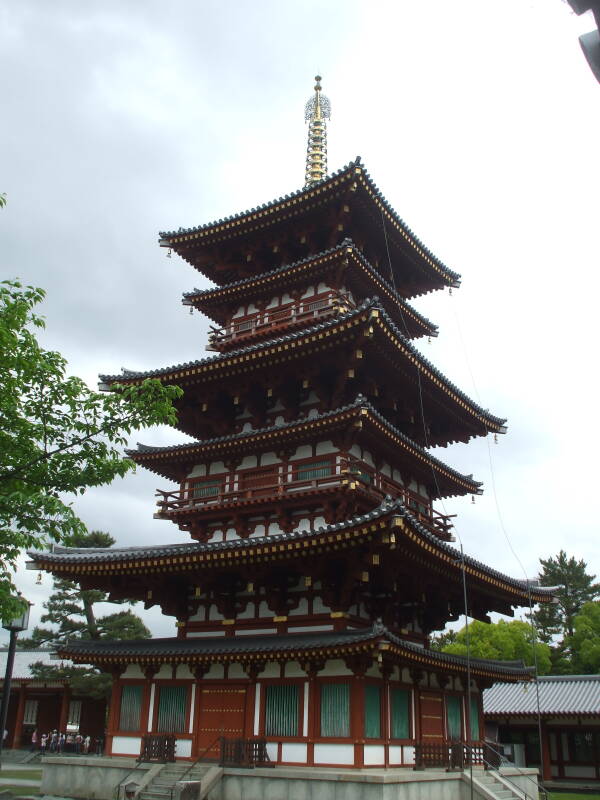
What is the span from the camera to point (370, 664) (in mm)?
19328

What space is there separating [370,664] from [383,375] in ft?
34.7

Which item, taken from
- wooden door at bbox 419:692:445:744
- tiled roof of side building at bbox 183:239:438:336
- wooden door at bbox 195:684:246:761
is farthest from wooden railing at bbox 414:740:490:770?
tiled roof of side building at bbox 183:239:438:336

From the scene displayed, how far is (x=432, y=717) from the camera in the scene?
75.3ft

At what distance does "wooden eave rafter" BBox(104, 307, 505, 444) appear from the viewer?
2288 centimetres

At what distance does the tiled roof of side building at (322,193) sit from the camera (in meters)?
26.5

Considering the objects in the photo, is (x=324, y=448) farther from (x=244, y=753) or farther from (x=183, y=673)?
(x=244, y=753)

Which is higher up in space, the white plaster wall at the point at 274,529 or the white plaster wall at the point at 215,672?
the white plaster wall at the point at 274,529

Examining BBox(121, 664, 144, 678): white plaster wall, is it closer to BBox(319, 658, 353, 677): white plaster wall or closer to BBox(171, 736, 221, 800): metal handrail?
BBox(171, 736, 221, 800): metal handrail

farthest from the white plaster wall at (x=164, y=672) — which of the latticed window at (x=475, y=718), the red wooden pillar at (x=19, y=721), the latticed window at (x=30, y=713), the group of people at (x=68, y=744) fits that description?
the latticed window at (x=30, y=713)

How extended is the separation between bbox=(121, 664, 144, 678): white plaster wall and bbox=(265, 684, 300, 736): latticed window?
5157mm

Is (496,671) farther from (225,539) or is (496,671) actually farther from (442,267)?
(442,267)

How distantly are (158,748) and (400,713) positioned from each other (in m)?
7.57

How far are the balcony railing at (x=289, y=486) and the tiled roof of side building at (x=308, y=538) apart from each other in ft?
4.37

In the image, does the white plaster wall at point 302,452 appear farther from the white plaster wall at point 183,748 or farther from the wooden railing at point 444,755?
the wooden railing at point 444,755
